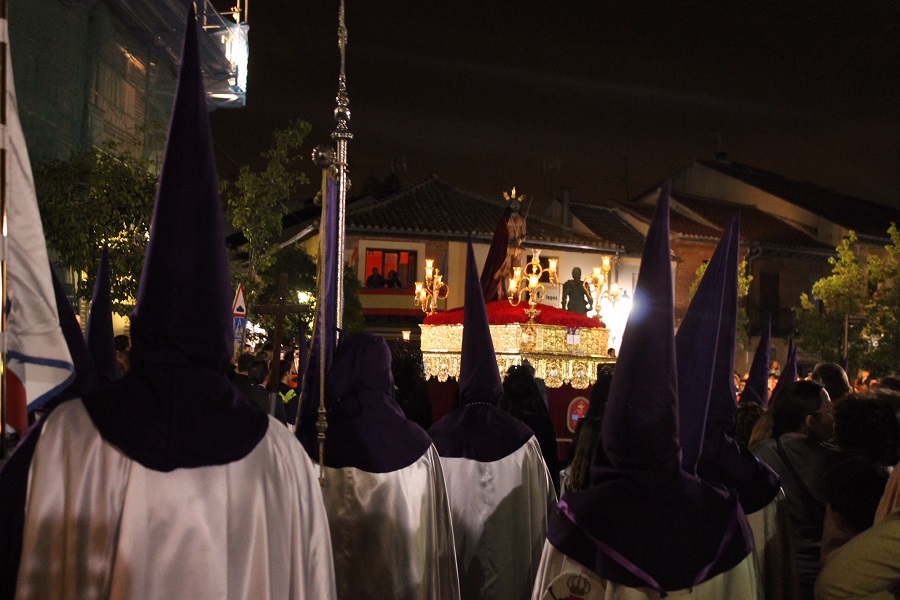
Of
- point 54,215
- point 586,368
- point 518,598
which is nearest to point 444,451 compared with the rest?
point 518,598

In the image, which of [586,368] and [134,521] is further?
[586,368]

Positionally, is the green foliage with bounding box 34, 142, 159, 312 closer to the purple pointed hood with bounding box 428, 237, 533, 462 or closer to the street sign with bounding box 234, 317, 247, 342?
the street sign with bounding box 234, 317, 247, 342

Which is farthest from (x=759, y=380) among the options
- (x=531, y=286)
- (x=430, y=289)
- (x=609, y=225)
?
(x=609, y=225)

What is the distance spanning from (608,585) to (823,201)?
52.7 meters

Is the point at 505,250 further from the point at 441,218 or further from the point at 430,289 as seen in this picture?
the point at 441,218

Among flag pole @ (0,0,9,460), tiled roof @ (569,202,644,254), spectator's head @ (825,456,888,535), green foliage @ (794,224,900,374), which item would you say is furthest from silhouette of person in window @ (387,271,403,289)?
flag pole @ (0,0,9,460)

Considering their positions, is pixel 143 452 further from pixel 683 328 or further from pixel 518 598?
pixel 518 598

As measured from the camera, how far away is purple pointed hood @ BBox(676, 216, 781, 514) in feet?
12.2

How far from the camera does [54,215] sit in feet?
39.5

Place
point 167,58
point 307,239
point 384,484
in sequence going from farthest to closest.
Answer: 1. point 307,239
2. point 167,58
3. point 384,484

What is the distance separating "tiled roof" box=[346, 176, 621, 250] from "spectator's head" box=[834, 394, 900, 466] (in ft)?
96.6

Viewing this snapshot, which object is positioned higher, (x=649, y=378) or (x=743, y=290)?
(x=743, y=290)

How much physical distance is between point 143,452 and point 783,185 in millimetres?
53637

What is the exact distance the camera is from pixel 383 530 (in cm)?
533
